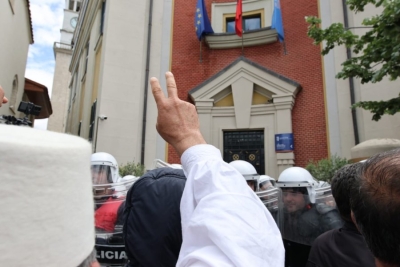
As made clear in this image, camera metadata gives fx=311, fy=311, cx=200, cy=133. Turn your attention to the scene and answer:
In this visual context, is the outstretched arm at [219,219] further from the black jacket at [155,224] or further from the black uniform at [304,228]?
the black uniform at [304,228]

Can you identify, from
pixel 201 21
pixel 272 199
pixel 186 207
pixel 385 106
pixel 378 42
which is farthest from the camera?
pixel 201 21

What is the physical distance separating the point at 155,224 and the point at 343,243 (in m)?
1.16

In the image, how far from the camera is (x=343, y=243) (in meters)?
1.90

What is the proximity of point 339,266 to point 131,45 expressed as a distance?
39.3 ft

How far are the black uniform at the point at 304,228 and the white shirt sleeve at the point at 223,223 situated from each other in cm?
218

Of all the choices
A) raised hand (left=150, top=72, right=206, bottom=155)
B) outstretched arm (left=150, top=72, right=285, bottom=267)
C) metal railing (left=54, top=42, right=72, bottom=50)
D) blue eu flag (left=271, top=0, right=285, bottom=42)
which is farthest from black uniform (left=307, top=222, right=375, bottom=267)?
metal railing (left=54, top=42, right=72, bottom=50)

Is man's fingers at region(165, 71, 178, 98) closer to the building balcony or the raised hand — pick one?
the raised hand

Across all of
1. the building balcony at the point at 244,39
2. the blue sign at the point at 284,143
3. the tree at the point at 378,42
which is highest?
the building balcony at the point at 244,39

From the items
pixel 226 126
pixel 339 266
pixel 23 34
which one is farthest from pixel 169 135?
pixel 23 34

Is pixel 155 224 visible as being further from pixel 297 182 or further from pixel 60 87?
pixel 60 87

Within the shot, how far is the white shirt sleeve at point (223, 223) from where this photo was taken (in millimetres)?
852

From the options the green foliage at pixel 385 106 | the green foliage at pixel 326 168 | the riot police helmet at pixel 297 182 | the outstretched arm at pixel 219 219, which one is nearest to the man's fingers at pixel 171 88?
the outstretched arm at pixel 219 219

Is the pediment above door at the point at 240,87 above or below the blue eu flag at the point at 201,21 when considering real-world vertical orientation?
below

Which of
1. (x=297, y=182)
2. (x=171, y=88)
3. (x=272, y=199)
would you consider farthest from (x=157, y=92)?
(x=297, y=182)
